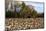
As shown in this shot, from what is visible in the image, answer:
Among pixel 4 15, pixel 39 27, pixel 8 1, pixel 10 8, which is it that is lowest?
pixel 39 27

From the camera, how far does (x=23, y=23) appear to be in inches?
65.1

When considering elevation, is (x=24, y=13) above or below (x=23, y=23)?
above

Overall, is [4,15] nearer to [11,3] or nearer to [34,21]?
[11,3]

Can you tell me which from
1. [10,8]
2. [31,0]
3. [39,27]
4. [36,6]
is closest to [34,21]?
[39,27]

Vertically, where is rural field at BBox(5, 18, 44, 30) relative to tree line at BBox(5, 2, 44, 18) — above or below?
below

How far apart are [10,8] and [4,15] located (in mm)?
162

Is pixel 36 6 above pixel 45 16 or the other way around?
above

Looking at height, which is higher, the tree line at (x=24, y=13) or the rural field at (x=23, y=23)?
the tree line at (x=24, y=13)

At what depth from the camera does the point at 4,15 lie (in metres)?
1.57

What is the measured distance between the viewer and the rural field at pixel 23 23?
1.61m

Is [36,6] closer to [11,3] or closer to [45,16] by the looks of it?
[45,16]

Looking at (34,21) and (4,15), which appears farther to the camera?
(34,21)

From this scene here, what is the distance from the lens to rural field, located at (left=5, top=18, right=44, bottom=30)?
63.3 inches

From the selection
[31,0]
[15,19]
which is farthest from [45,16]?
[15,19]
